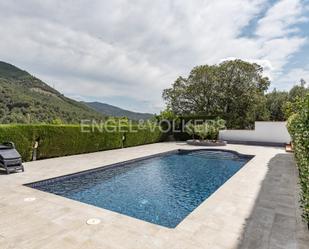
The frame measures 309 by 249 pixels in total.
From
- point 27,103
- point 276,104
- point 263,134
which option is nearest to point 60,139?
point 263,134

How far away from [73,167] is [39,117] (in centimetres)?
1859

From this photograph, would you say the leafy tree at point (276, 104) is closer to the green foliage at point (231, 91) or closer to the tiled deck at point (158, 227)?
the green foliage at point (231, 91)

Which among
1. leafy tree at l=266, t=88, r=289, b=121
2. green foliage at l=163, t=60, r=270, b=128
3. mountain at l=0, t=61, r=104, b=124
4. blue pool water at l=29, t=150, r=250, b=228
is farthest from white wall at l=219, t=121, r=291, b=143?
mountain at l=0, t=61, r=104, b=124

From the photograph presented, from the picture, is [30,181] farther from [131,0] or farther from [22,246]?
[131,0]

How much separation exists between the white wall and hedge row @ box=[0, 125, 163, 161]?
10.4m

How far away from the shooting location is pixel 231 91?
979 inches

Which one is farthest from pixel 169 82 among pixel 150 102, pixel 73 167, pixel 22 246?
pixel 22 246

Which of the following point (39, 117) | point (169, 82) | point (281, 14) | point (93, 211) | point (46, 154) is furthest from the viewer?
point (169, 82)

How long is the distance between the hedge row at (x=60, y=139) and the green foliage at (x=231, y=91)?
12232 millimetres

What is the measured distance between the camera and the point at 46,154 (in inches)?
430

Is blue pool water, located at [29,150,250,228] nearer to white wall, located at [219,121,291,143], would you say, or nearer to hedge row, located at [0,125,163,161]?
hedge row, located at [0,125,163,161]

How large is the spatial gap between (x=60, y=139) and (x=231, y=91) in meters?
19.6

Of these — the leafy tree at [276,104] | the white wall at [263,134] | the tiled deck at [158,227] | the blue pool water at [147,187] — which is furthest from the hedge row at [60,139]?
the leafy tree at [276,104]

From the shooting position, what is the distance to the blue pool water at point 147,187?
18.1 feet
